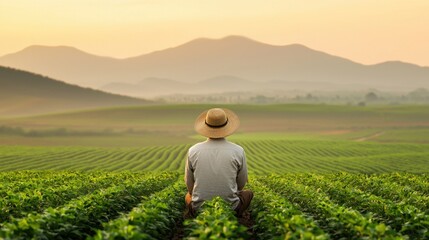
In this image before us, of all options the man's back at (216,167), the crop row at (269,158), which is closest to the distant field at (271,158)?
the crop row at (269,158)

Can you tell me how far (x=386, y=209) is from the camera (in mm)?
11500

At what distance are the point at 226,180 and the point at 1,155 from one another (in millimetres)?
63878

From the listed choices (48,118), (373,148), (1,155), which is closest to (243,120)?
(48,118)

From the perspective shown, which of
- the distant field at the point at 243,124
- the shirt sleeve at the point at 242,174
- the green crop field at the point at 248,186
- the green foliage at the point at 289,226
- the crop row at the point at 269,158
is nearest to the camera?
the green foliage at the point at 289,226

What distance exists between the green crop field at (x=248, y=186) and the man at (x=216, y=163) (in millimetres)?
479

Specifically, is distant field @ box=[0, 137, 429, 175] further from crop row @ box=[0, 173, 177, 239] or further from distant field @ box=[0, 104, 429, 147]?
crop row @ box=[0, 173, 177, 239]

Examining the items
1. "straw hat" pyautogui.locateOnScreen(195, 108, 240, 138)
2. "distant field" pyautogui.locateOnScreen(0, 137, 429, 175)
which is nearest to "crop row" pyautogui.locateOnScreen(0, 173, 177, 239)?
"straw hat" pyautogui.locateOnScreen(195, 108, 240, 138)

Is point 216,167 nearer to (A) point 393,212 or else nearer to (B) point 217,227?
(A) point 393,212

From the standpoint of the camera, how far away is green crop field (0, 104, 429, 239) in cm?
884

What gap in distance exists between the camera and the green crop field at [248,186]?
29.0 feet

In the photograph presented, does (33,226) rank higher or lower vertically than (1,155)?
higher

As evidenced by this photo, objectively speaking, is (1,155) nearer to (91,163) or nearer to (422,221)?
(91,163)

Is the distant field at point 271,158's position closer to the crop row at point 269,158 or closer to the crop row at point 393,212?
the crop row at point 269,158

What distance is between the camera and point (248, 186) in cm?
2330
